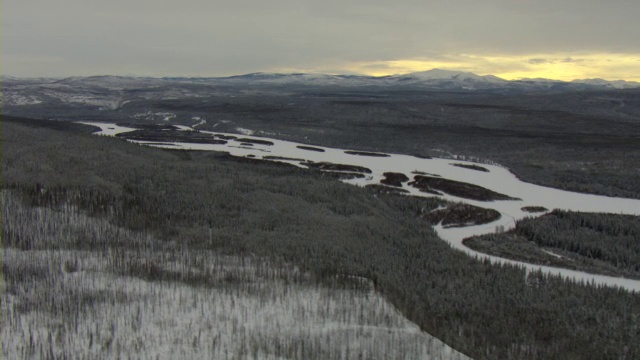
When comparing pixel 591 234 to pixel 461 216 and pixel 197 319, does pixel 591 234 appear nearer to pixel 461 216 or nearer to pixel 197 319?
pixel 461 216

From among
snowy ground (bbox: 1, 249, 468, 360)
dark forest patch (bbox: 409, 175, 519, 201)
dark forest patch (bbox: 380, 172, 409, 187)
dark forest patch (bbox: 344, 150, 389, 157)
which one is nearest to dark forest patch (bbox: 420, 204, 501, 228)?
dark forest patch (bbox: 409, 175, 519, 201)

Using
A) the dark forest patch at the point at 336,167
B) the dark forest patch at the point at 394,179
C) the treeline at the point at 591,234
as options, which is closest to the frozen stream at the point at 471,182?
the dark forest patch at the point at 394,179

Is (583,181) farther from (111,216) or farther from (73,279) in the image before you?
(73,279)

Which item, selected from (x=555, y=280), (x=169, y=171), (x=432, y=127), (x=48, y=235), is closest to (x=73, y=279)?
(x=48, y=235)

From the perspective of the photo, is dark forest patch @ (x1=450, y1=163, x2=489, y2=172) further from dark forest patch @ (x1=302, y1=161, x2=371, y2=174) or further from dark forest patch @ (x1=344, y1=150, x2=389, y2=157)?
dark forest patch @ (x1=302, y1=161, x2=371, y2=174)

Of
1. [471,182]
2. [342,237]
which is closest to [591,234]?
[342,237]

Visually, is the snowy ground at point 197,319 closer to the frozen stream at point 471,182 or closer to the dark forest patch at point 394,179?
the frozen stream at point 471,182

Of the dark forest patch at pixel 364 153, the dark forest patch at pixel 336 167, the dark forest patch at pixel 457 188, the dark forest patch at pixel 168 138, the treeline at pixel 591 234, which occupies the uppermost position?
the dark forest patch at pixel 168 138
